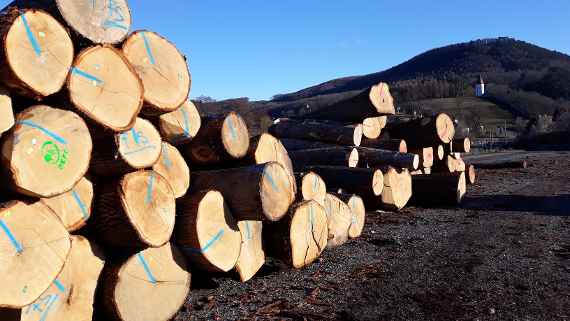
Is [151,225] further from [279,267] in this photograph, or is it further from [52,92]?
[279,267]

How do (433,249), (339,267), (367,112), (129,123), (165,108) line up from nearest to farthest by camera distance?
(129,123) < (165,108) < (339,267) < (433,249) < (367,112)

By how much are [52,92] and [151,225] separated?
1055mm

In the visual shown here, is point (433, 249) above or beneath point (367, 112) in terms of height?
beneath

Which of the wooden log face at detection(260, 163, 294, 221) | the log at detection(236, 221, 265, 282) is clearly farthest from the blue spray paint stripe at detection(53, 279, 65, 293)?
the wooden log face at detection(260, 163, 294, 221)

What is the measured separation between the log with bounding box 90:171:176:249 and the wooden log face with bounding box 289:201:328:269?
4.64 ft

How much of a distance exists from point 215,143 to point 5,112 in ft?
6.96

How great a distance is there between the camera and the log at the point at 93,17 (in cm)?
306

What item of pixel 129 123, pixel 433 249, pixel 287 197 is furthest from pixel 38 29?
pixel 433 249

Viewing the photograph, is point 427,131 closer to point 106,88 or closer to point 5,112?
point 106,88

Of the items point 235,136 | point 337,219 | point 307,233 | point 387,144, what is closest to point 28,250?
point 235,136

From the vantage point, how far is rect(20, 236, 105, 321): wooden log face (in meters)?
2.88

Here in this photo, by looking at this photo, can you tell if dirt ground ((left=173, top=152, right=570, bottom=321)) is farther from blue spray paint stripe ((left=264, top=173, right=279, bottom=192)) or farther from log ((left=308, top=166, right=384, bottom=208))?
blue spray paint stripe ((left=264, top=173, right=279, bottom=192))

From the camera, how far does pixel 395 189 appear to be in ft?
24.4

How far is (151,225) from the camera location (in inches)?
130
